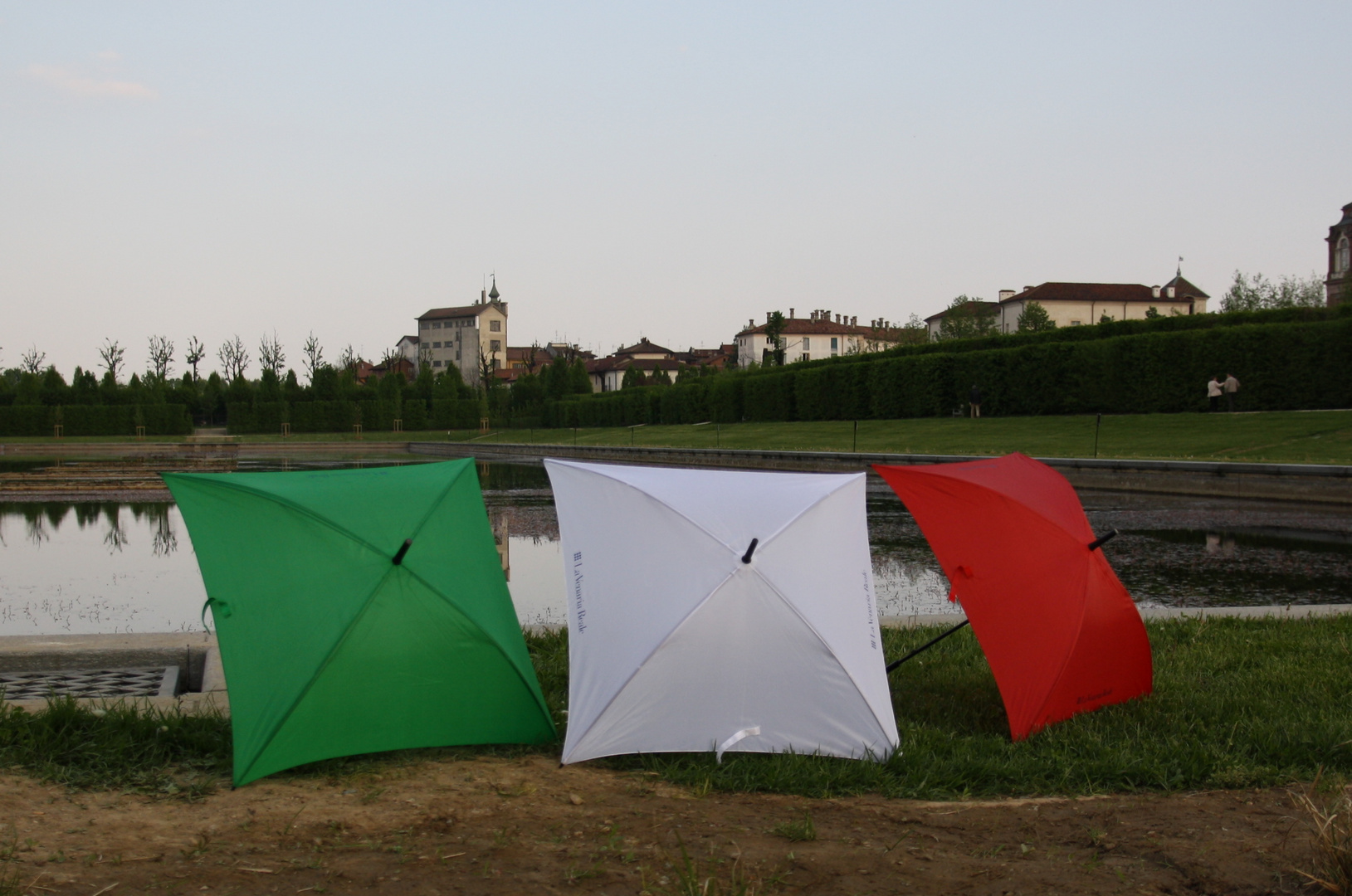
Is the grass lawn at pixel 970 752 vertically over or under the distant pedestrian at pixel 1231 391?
under

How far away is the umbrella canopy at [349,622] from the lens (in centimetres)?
393

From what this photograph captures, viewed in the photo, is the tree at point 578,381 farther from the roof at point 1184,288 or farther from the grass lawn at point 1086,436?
the roof at point 1184,288

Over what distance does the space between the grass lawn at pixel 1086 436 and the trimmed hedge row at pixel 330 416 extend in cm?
2586

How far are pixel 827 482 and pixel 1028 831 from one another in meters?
Answer: 1.70

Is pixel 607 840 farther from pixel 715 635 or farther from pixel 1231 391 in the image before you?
pixel 1231 391

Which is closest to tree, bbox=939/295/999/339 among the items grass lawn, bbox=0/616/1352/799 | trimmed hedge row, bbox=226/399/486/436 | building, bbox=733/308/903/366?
building, bbox=733/308/903/366

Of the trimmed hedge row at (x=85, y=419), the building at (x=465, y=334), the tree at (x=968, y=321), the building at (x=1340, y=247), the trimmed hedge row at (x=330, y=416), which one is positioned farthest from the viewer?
the building at (x=465, y=334)

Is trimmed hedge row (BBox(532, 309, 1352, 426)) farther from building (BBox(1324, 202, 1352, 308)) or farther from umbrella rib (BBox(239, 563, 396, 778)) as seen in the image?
building (BBox(1324, 202, 1352, 308))

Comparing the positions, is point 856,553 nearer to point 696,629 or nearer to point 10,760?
point 696,629

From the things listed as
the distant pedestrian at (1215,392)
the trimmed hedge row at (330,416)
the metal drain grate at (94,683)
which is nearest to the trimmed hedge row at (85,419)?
the trimmed hedge row at (330,416)

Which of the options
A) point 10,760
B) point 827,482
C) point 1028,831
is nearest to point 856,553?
point 827,482

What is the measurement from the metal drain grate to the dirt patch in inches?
69.7

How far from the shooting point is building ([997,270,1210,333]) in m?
97.5

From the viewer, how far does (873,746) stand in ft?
13.5
